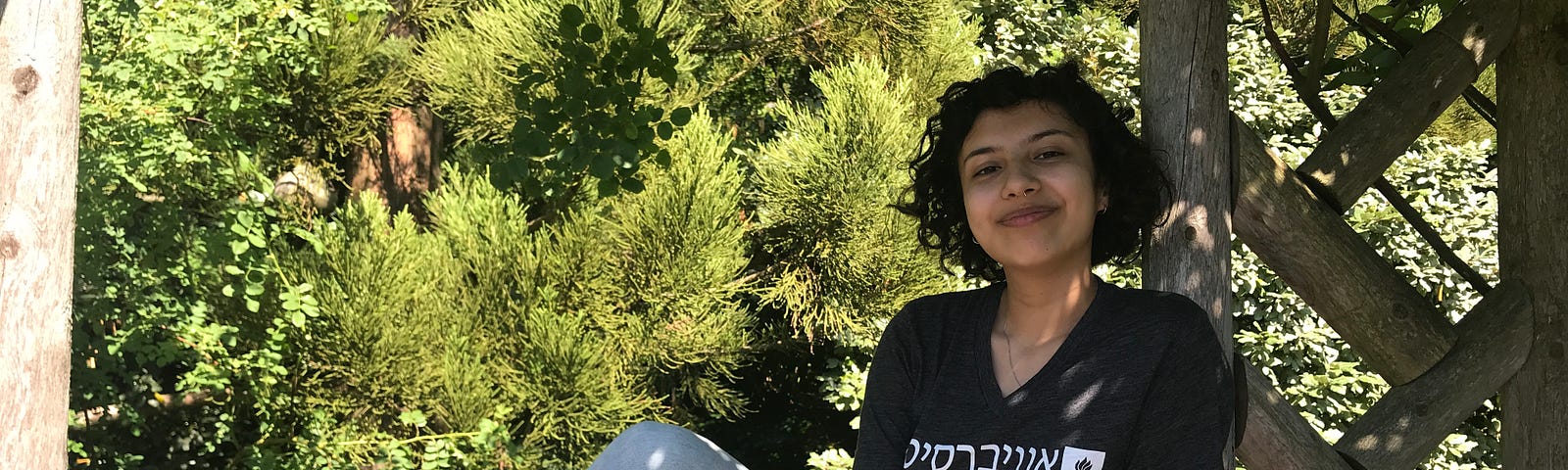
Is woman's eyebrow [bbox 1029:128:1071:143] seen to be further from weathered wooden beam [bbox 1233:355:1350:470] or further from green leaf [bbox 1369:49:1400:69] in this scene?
green leaf [bbox 1369:49:1400:69]

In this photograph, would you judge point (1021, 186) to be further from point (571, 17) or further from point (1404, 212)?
point (571, 17)

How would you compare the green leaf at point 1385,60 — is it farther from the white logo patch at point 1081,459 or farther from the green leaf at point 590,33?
the green leaf at point 590,33

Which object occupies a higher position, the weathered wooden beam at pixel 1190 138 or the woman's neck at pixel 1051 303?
the weathered wooden beam at pixel 1190 138

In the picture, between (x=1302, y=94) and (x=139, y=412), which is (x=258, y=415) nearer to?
(x=139, y=412)

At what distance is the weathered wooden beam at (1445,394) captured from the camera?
1.65 metres

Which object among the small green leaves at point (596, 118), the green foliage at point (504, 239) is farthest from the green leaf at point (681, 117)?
the green foliage at point (504, 239)

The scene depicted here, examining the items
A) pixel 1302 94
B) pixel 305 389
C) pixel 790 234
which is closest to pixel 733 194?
pixel 790 234

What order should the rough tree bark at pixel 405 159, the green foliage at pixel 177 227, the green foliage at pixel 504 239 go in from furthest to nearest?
the rough tree bark at pixel 405 159 < the green foliage at pixel 504 239 < the green foliage at pixel 177 227

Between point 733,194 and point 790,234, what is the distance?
40 cm

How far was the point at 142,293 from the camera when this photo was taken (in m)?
4.65

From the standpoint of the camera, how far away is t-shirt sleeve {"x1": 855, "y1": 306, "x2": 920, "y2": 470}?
1.42 meters

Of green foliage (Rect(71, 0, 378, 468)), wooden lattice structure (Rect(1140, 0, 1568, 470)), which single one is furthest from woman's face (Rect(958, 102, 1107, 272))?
green foliage (Rect(71, 0, 378, 468))

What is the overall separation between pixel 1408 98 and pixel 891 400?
759mm

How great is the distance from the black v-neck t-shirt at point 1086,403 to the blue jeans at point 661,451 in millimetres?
168
